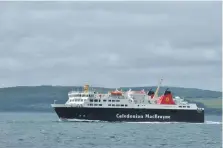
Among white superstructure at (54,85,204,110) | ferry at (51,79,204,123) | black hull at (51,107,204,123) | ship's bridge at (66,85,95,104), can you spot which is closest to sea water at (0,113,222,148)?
black hull at (51,107,204,123)

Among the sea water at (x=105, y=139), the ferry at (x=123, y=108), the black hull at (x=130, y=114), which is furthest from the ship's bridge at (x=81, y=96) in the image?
the sea water at (x=105, y=139)

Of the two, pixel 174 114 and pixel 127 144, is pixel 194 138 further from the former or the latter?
pixel 174 114

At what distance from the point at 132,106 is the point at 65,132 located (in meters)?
29.7

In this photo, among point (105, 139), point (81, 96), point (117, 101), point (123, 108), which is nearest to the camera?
point (105, 139)

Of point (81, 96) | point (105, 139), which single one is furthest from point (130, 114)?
point (105, 139)

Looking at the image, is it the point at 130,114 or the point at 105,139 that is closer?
the point at 105,139

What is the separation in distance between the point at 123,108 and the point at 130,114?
1.53 meters

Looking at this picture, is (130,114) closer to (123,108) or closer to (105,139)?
(123,108)

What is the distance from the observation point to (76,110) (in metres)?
119

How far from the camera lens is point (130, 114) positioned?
397 feet

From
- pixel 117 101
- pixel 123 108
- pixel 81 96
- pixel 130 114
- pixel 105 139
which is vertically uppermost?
pixel 81 96

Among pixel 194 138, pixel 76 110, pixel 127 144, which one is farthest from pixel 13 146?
pixel 76 110

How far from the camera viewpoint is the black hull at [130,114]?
11888cm

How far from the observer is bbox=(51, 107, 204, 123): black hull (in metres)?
119
